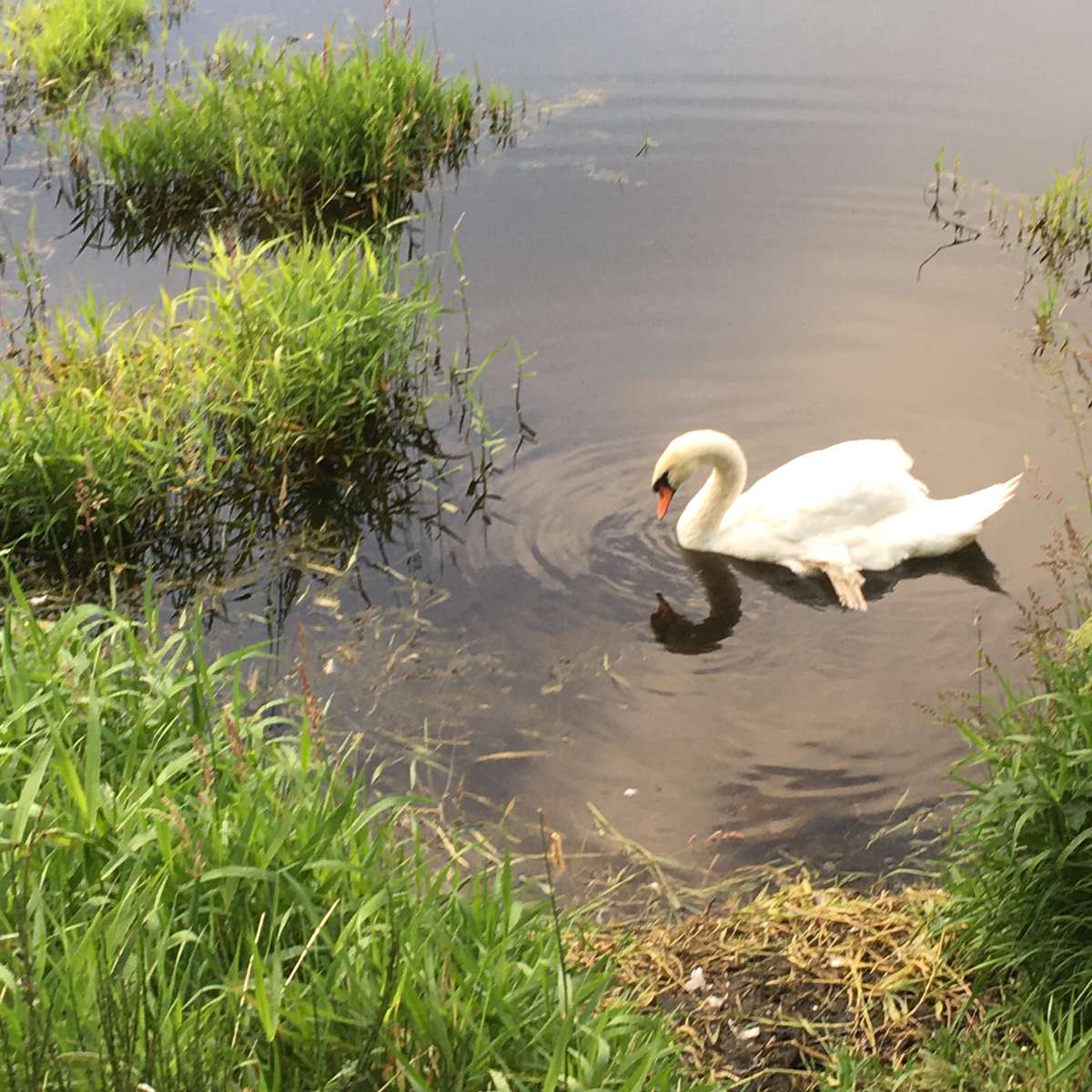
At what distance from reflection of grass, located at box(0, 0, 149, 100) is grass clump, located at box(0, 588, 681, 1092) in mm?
8286

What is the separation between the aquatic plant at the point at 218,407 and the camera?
5.17m

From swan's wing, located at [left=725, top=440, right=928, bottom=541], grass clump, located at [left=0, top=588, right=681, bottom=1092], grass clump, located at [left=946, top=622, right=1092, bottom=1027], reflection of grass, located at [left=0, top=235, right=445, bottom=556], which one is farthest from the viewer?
swan's wing, located at [left=725, top=440, right=928, bottom=541]

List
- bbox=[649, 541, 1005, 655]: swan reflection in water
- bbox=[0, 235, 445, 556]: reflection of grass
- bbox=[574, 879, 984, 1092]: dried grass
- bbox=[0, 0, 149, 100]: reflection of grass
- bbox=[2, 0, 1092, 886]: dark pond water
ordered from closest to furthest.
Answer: bbox=[574, 879, 984, 1092]: dried grass
bbox=[2, 0, 1092, 886]: dark pond water
bbox=[0, 235, 445, 556]: reflection of grass
bbox=[649, 541, 1005, 655]: swan reflection in water
bbox=[0, 0, 149, 100]: reflection of grass

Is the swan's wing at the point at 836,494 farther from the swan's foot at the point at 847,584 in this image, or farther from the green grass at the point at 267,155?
the green grass at the point at 267,155

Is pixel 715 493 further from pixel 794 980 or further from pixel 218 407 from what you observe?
pixel 794 980

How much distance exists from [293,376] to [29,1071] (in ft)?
13.2

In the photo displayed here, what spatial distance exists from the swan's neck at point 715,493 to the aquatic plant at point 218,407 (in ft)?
4.26

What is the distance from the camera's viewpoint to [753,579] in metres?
5.70

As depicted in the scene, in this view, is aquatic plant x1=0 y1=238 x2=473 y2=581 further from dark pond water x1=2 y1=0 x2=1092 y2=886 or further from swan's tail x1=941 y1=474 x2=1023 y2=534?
swan's tail x1=941 y1=474 x2=1023 y2=534

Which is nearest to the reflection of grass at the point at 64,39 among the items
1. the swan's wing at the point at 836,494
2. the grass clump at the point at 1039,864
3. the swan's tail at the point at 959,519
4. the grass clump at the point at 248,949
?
the swan's wing at the point at 836,494

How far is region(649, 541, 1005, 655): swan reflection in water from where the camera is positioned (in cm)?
529

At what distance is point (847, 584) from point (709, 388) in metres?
1.68

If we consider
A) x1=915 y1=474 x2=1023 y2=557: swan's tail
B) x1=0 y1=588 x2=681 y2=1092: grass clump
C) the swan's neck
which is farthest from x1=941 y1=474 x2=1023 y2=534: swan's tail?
x1=0 y1=588 x2=681 y2=1092: grass clump

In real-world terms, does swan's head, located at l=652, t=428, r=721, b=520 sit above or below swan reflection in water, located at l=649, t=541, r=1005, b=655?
above
